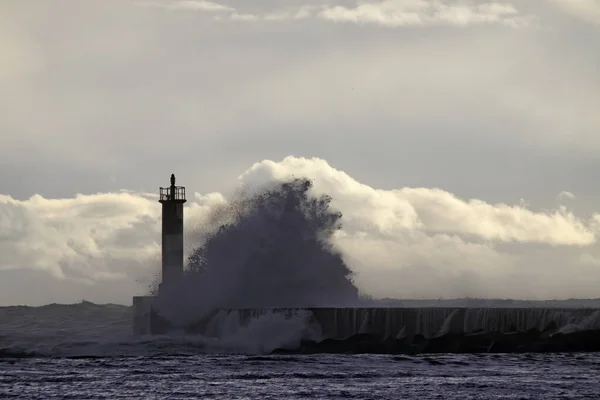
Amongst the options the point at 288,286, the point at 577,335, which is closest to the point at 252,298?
the point at 288,286

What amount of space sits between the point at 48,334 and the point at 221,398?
16.4 m

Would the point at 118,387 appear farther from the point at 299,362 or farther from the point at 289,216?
the point at 289,216

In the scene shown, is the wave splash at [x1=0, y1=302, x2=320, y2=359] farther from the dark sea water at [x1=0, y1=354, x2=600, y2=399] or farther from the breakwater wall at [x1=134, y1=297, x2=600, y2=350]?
the dark sea water at [x1=0, y1=354, x2=600, y2=399]

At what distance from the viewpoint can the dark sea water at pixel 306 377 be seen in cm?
1695

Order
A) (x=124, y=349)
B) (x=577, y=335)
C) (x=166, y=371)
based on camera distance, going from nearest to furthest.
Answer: (x=166, y=371), (x=577, y=335), (x=124, y=349)

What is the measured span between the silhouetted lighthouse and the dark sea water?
679 cm

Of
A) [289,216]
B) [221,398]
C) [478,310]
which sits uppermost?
[289,216]

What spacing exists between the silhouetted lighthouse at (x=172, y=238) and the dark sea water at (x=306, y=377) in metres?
6.79

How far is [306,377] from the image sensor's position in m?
19.3

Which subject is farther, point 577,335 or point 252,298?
point 252,298

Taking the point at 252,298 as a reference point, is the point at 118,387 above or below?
below

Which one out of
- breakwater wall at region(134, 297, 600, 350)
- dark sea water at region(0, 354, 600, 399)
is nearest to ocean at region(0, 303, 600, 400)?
dark sea water at region(0, 354, 600, 399)

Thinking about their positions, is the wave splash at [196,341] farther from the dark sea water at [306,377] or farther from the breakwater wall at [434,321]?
the dark sea water at [306,377]

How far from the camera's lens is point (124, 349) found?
26.4 metres
